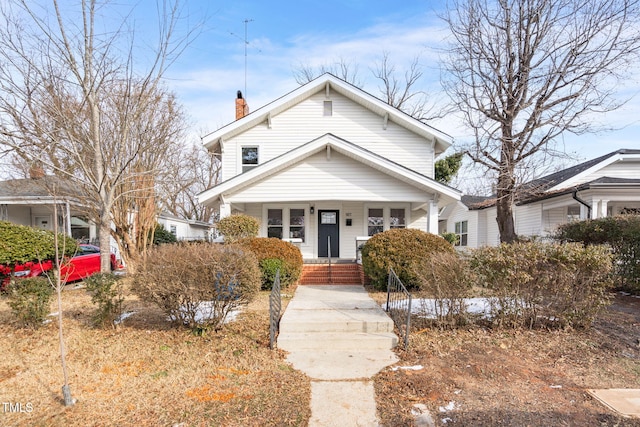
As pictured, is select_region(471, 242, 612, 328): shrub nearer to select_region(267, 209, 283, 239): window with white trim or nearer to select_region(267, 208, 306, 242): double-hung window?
select_region(267, 208, 306, 242): double-hung window

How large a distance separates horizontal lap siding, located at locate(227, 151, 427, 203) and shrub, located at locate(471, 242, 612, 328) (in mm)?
6112

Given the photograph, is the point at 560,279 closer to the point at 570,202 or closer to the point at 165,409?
the point at 165,409

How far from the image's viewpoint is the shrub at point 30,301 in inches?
228

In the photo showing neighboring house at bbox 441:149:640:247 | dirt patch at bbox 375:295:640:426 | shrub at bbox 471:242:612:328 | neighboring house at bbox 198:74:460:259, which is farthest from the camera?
neighboring house at bbox 198:74:460:259

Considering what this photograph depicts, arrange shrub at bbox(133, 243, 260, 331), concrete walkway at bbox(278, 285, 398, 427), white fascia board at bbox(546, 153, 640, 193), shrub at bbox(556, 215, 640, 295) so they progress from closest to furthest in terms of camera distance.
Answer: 1. concrete walkway at bbox(278, 285, 398, 427)
2. shrub at bbox(133, 243, 260, 331)
3. shrub at bbox(556, 215, 640, 295)
4. white fascia board at bbox(546, 153, 640, 193)

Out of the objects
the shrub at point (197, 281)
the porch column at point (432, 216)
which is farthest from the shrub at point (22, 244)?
the porch column at point (432, 216)

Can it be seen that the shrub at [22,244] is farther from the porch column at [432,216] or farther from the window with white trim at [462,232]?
the window with white trim at [462,232]

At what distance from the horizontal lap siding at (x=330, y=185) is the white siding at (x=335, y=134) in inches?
109

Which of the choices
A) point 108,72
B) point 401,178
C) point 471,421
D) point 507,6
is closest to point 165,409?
point 471,421

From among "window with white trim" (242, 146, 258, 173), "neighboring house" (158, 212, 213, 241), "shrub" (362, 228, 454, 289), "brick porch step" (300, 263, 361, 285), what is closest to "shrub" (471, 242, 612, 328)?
"shrub" (362, 228, 454, 289)

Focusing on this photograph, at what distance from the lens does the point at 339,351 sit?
5.16m

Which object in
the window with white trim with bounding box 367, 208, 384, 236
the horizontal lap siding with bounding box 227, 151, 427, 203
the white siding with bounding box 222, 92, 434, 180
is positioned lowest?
the window with white trim with bounding box 367, 208, 384, 236

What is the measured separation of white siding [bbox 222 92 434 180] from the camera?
14.3 m

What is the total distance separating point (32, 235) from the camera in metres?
9.07
